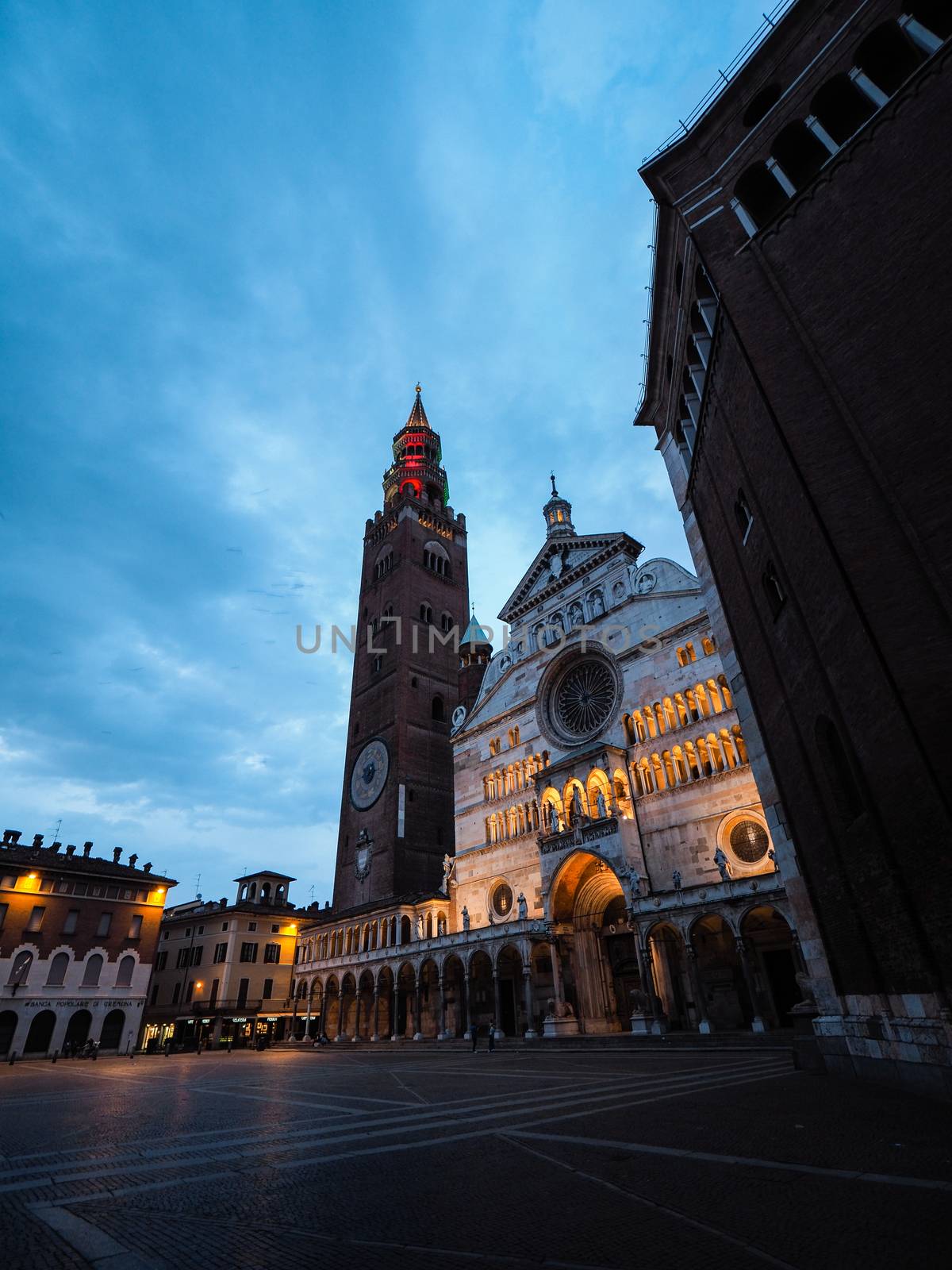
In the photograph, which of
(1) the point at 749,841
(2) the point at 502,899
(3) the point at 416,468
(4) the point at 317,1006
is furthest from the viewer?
(3) the point at 416,468

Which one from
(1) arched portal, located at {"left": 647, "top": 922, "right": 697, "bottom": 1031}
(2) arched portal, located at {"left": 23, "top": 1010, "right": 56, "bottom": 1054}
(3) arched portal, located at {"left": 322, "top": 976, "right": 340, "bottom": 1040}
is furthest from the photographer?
(3) arched portal, located at {"left": 322, "top": 976, "right": 340, "bottom": 1040}

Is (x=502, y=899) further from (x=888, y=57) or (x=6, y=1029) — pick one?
(x=888, y=57)

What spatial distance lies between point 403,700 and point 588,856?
25370 mm

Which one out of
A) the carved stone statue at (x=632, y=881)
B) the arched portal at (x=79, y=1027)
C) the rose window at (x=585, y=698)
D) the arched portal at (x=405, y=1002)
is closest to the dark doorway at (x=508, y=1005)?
the arched portal at (x=405, y=1002)

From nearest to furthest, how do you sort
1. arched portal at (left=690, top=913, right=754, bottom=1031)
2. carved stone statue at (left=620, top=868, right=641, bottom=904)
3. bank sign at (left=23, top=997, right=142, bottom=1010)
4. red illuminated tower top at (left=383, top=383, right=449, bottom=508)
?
arched portal at (left=690, top=913, right=754, bottom=1031) < carved stone statue at (left=620, top=868, right=641, bottom=904) < bank sign at (left=23, top=997, right=142, bottom=1010) < red illuminated tower top at (left=383, top=383, right=449, bottom=508)

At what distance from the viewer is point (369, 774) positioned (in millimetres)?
Result: 52688

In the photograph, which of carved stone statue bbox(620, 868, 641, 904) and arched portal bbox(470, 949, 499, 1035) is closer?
carved stone statue bbox(620, 868, 641, 904)

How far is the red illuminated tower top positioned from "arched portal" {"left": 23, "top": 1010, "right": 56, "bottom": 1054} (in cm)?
4896

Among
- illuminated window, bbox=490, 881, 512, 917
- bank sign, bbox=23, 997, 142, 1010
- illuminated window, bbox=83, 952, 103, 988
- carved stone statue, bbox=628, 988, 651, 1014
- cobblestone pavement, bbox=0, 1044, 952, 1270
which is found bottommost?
cobblestone pavement, bbox=0, 1044, 952, 1270

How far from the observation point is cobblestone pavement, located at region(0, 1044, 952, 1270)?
3904 mm

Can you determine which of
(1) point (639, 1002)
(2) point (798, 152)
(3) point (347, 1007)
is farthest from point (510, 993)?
(2) point (798, 152)

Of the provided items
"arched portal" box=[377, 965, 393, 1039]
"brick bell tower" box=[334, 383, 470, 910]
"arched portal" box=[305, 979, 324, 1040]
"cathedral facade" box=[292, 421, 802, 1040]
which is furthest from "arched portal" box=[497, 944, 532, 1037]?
"arched portal" box=[305, 979, 324, 1040]

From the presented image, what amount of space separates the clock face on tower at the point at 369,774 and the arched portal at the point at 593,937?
2247 cm

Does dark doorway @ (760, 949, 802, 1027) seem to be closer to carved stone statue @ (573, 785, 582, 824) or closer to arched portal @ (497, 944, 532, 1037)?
carved stone statue @ (573, 785, 582, 824)
